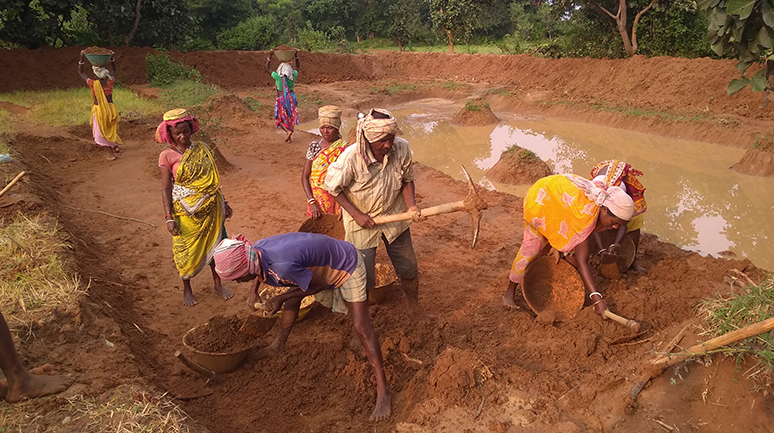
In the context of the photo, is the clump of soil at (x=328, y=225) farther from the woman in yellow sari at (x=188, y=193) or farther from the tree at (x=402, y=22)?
the tree at (x=402, y=22)

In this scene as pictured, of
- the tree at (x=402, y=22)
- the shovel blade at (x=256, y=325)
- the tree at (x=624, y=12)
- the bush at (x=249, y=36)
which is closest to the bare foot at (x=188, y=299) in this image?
the shovel blade at (x=256, y=325)

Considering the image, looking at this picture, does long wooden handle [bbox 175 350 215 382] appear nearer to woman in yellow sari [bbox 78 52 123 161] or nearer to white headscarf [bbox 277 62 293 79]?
woman in yellow sari [bbox 78 52 123 161]

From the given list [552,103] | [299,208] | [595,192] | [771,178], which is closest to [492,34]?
[552,103]

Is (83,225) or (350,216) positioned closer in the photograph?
(350,216)

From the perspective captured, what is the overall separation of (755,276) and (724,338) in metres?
2.69

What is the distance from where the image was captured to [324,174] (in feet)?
14.3

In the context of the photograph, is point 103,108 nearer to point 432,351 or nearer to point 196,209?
point 196,209

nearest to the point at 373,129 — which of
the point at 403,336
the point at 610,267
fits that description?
the point at 403,336

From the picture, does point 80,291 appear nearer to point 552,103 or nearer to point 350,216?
point 350,216

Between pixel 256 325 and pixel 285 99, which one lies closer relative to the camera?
pixel 256 325

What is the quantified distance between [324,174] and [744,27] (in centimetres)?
351

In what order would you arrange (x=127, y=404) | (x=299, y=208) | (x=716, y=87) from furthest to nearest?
(x=716, y=87) → (x=299, y=208) → (x=127, y=404)

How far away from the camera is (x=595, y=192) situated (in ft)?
11.6

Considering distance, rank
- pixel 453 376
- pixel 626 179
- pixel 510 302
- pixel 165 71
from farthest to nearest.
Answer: pixel 165 71
pixel 626 179
pixel 510 302
pixel 453 376
